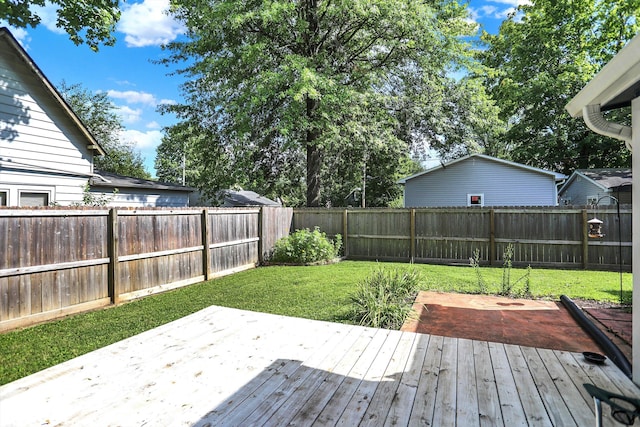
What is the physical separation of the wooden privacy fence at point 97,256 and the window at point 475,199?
1013 cm

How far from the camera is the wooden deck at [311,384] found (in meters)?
2.13

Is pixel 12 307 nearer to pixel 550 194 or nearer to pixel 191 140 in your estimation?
pixel 191 140

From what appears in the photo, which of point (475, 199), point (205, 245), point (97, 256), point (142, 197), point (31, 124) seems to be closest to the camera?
point (97, 256)

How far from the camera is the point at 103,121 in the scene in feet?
77.3

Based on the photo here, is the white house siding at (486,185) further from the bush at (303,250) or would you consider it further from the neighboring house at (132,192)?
the neighboring house at (132,192)

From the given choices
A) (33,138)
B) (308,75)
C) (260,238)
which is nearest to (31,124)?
(33,138)

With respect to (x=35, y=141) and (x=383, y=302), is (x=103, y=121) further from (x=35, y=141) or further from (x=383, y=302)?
(x=383, y=302)

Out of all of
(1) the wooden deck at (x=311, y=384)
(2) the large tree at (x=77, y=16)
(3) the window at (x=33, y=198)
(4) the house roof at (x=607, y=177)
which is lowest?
(1) the wooden deck at (x=311, y=384)

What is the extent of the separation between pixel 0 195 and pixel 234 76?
780 centimetres

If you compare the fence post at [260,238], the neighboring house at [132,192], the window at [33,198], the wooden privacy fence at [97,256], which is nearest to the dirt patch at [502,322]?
the wooden privacy fence at [97,256]

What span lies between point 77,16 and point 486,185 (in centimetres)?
1397

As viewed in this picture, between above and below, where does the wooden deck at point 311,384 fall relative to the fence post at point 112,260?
below

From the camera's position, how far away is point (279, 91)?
11.3 meters

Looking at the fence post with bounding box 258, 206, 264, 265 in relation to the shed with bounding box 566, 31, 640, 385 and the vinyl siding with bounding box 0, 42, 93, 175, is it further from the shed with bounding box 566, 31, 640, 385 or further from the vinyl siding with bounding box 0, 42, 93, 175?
→ the shed with bounding box 566, 31, 640, 385
